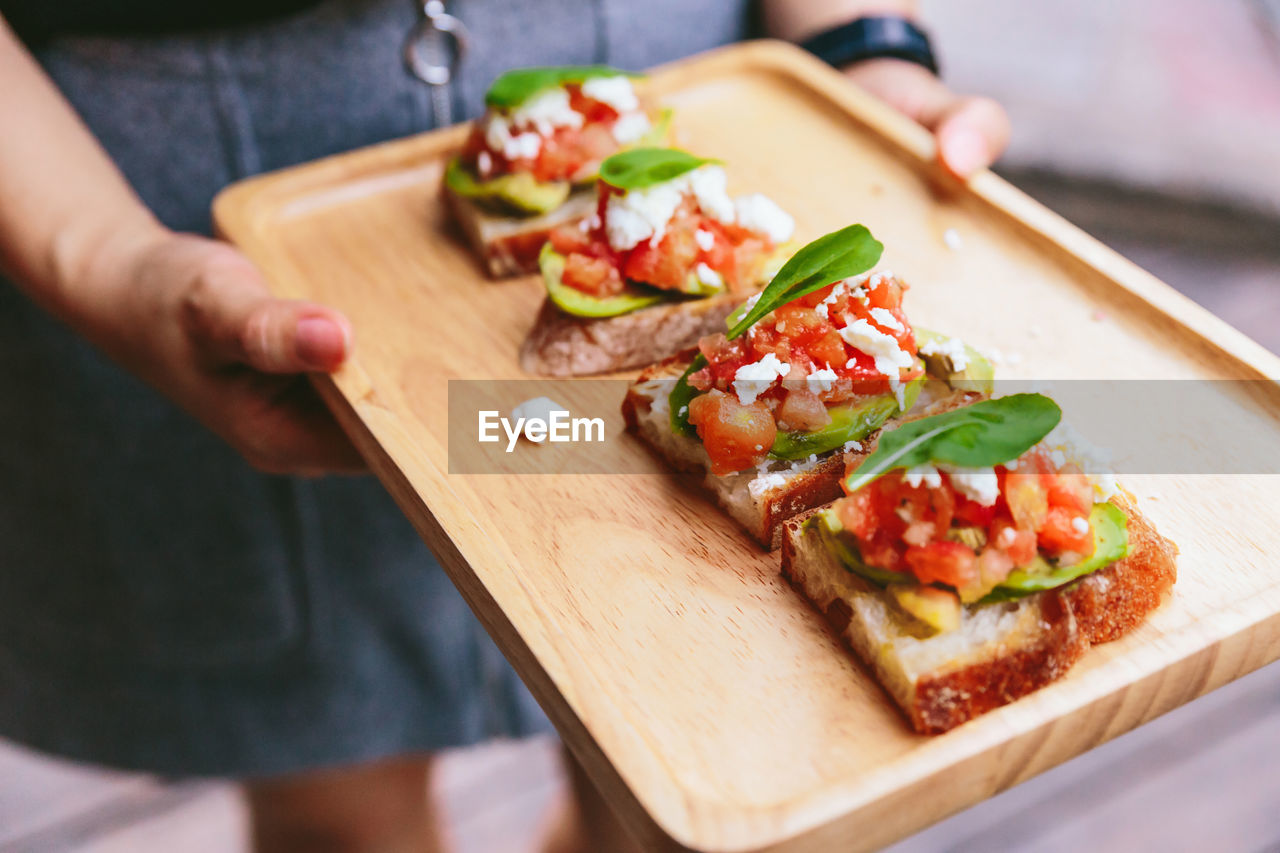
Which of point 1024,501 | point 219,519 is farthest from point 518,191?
point 1024,501

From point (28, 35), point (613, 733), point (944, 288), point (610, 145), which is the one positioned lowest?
point (613, 733)

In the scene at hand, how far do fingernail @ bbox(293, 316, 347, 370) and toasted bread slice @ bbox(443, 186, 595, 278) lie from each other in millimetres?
515

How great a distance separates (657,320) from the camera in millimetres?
2297

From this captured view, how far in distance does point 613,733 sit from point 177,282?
1.44m

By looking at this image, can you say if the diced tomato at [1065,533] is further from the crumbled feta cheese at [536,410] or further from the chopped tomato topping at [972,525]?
the crumbled feta cheese at [536,410]

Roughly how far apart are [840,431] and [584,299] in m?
0.66

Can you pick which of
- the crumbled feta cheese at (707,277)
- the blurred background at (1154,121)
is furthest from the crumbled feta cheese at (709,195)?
the blurred background at (1154,121)

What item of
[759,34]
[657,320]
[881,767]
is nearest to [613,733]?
[881,767]

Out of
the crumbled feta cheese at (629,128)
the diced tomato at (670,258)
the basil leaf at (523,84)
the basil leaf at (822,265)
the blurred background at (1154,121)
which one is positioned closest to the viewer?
the basil leaf at (822,265)

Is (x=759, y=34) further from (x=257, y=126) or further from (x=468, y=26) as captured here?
(x=257, y=126)

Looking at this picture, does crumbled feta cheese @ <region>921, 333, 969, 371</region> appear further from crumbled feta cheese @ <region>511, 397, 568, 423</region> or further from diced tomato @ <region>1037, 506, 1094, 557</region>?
crumbled feta cheese @ <region>511, 397, 568, 423</region>

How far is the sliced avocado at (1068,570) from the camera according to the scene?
5.23 ft

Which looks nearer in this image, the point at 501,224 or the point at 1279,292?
the point at 501,224

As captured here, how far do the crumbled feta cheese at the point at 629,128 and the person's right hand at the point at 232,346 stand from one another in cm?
85
